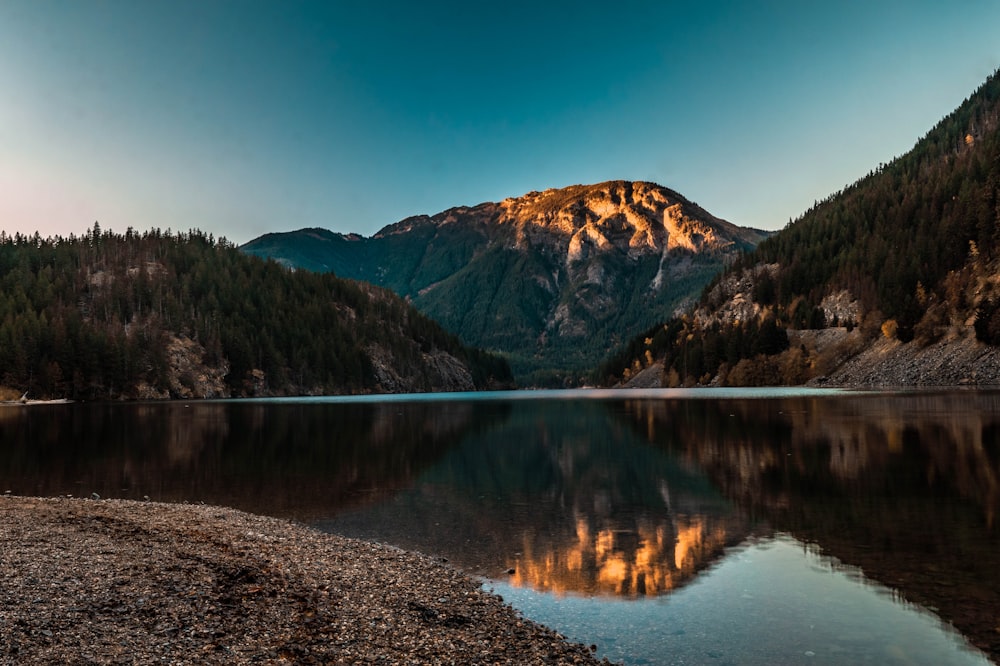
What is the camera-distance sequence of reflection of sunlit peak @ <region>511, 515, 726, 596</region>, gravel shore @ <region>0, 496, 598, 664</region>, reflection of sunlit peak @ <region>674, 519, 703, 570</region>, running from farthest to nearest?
reflection of sunlit peak @ <region>674, 519, 703, 570</region> < reflection of sunlit peak @ <region>511, 515, 726, 596</region> < gravel shore @ <region>0, 496, 598, 664</region>

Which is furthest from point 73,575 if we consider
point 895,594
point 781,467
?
point 781,467

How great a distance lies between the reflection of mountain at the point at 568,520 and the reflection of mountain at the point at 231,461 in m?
4.38

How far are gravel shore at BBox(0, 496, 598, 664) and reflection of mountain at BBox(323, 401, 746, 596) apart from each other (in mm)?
2790

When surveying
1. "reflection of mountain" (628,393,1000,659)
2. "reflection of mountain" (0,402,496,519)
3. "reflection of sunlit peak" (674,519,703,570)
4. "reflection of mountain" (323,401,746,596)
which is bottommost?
"reflection of mountain" (0,402,496,519)

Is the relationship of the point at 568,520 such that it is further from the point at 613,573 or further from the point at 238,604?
the point at 238,604

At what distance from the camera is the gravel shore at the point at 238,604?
1137 centimetres

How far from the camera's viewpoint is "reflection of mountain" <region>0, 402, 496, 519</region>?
107 feet

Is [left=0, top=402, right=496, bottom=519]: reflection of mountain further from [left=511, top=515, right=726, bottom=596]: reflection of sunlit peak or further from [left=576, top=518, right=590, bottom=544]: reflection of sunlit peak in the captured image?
[left=511, top=515, right=726, bottom=596]: reflection of sunlit peak

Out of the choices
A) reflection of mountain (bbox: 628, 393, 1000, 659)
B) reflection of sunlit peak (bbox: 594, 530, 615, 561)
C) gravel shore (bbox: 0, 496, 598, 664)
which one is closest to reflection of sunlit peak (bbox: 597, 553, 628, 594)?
reflection of sunlit peak (bbox: 594, 530, 615, 561)

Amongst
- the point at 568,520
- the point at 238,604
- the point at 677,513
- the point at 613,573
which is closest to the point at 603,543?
the point at 613,573

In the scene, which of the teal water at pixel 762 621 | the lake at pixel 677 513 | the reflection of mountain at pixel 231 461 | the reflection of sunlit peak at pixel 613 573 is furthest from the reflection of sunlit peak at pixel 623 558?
the reflection of mountain at pixel 231 461

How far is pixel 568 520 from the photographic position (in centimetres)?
2484

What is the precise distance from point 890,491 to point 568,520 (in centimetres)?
1493

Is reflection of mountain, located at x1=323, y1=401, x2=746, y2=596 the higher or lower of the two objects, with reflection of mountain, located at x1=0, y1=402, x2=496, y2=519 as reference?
higher
